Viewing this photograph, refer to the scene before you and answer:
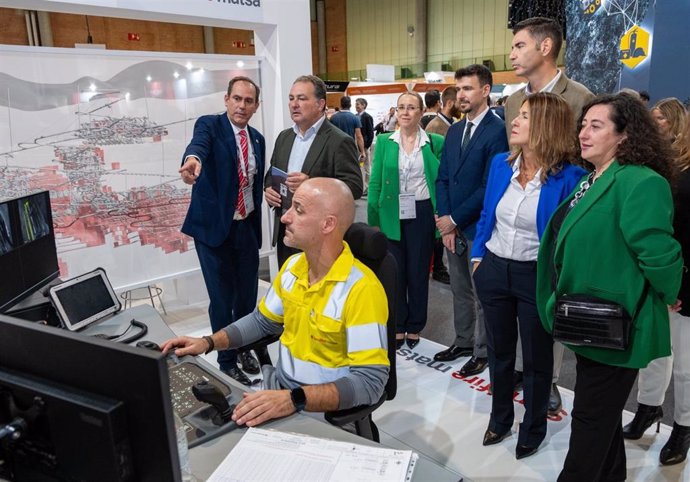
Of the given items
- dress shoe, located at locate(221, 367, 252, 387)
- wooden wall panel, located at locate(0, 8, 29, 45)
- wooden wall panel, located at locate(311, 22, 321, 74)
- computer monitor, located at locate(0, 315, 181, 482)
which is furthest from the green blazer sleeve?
wooden wall panel, located at locate(311, 22, 321, 74)

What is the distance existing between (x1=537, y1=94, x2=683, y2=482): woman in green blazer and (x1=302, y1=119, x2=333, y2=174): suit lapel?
1.39m

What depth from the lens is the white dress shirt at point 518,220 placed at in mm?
2193

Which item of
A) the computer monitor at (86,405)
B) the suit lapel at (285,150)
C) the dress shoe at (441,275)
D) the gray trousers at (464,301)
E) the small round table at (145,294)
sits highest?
the suit lapel at (285,150)

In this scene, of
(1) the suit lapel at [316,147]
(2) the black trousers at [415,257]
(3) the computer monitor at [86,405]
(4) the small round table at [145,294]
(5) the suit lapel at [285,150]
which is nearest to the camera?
(3) the computer monitor at [86,405]

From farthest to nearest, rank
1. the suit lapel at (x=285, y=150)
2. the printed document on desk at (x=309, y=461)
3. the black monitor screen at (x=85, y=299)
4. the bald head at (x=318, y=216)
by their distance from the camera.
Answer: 1. the suit lapel at (x=285, y=150)
2. the black monitor screen at (x=85, y=299)
3. the bald head at (x=318, y=216)
4. the printed document on desk at (x=309, y=461)

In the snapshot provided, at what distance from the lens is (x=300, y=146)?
303cm

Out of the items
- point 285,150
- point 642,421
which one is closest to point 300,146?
point 285,150

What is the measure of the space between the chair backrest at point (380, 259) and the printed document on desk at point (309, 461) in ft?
1.97

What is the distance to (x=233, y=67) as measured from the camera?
13.2 feet

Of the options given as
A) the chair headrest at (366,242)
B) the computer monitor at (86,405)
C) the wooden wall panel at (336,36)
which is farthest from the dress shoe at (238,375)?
the wooden wall panel at (336,36)

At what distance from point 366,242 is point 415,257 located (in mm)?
1842

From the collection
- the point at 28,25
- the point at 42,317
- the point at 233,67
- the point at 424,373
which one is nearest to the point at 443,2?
the point at 28,25

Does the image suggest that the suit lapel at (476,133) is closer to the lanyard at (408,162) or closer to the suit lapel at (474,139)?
the suit lapel at (474,139)

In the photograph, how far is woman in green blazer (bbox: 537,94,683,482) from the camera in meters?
1.65
